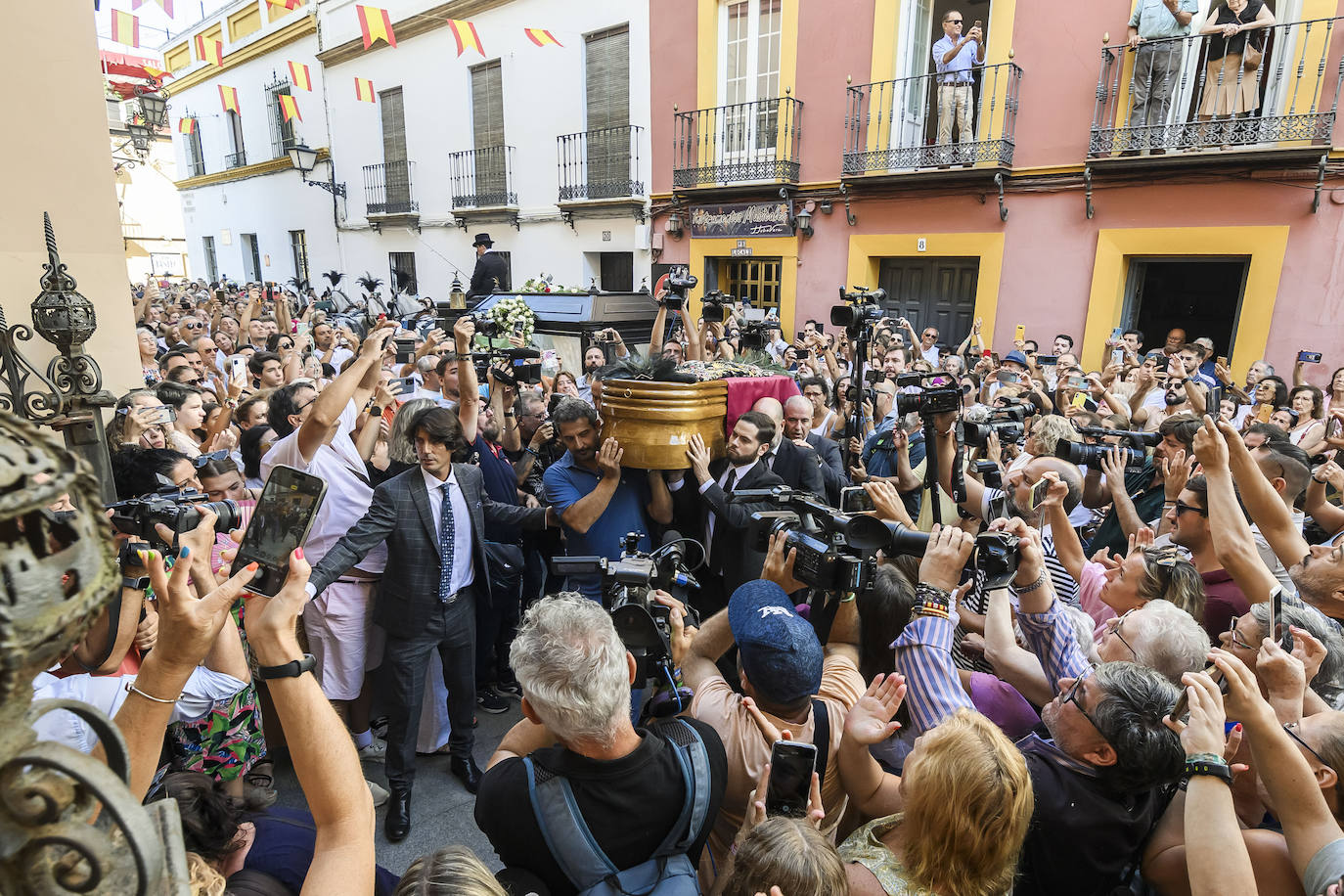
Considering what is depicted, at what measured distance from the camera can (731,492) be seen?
11.9 feet

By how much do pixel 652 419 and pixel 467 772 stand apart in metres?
1.86

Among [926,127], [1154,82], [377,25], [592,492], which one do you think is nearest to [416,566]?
[592,492]

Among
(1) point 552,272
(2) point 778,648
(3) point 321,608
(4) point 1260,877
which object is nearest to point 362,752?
(3) point 321,608

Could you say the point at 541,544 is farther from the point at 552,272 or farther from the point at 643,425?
the point at 552,272

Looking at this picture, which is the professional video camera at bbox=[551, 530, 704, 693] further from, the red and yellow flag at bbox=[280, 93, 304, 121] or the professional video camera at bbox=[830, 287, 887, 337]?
the red and yellow flag at bbox=[280, 93, 304, 121]

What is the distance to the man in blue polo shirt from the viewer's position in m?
3.59

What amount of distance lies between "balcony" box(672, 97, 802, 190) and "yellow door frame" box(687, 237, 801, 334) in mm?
933

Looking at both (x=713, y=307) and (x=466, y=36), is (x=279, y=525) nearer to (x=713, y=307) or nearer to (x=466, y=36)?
(x=713, y=307)

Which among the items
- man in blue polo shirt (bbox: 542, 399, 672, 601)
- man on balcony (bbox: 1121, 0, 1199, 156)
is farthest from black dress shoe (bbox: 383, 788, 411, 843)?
man on balcony (bbox: 1121, 0, 1199, 156)

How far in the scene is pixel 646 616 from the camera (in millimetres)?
2031

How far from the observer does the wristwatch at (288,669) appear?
1276 mm

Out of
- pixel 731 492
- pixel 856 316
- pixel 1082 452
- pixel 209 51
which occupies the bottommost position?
pixel 731 492

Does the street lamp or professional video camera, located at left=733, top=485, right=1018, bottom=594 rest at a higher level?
the street lamp

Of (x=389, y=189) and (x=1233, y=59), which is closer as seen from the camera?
(x=1233, y=59)
